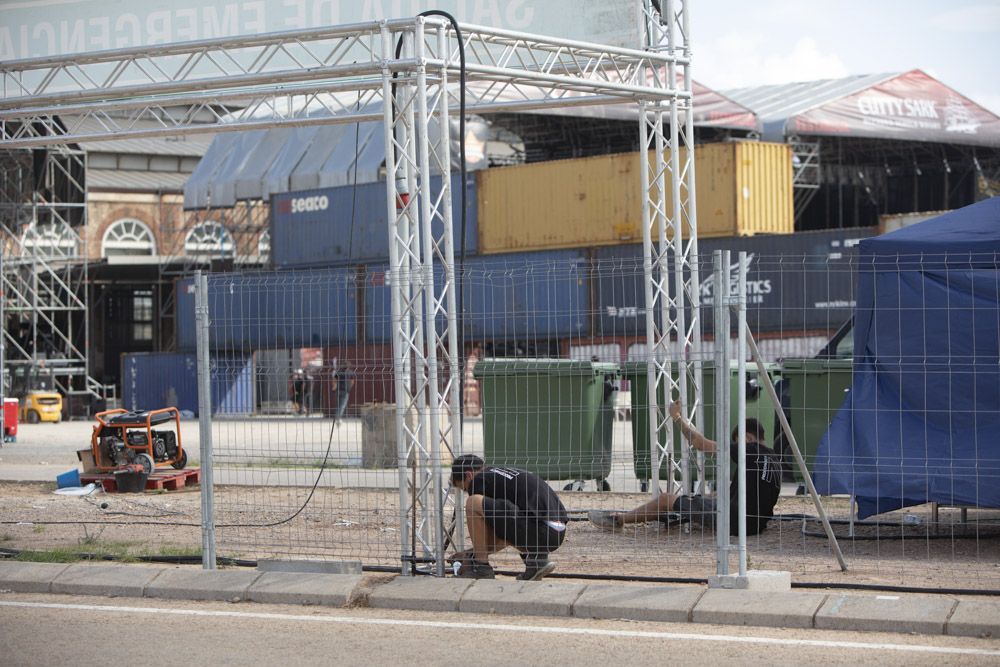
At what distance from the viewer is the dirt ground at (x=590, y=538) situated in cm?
973

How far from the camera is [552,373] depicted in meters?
15.2

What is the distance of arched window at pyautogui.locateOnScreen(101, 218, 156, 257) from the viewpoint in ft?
225

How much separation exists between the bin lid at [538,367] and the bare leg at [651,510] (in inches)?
129

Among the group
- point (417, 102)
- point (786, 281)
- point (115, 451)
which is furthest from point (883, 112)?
point (417, 102)

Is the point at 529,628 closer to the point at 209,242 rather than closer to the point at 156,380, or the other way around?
the point at 156,380

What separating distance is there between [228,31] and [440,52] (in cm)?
352

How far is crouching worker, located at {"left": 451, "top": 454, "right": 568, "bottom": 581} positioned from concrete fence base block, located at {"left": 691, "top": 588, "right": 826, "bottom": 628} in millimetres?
1416

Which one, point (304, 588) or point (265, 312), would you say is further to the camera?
point (265, 312)

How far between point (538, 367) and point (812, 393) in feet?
10.8

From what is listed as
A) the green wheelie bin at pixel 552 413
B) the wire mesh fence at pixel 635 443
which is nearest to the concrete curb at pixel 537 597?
the wire mesh fence at pixel 635 443

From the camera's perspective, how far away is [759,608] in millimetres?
7820

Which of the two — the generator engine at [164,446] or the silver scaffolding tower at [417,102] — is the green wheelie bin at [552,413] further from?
the generator engine at [164,446]

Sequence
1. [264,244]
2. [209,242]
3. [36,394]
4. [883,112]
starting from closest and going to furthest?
[36,394]
[883,112]
[264,244]
[209,242]

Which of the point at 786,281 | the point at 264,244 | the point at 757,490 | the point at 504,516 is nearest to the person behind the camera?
the point at 504,516
